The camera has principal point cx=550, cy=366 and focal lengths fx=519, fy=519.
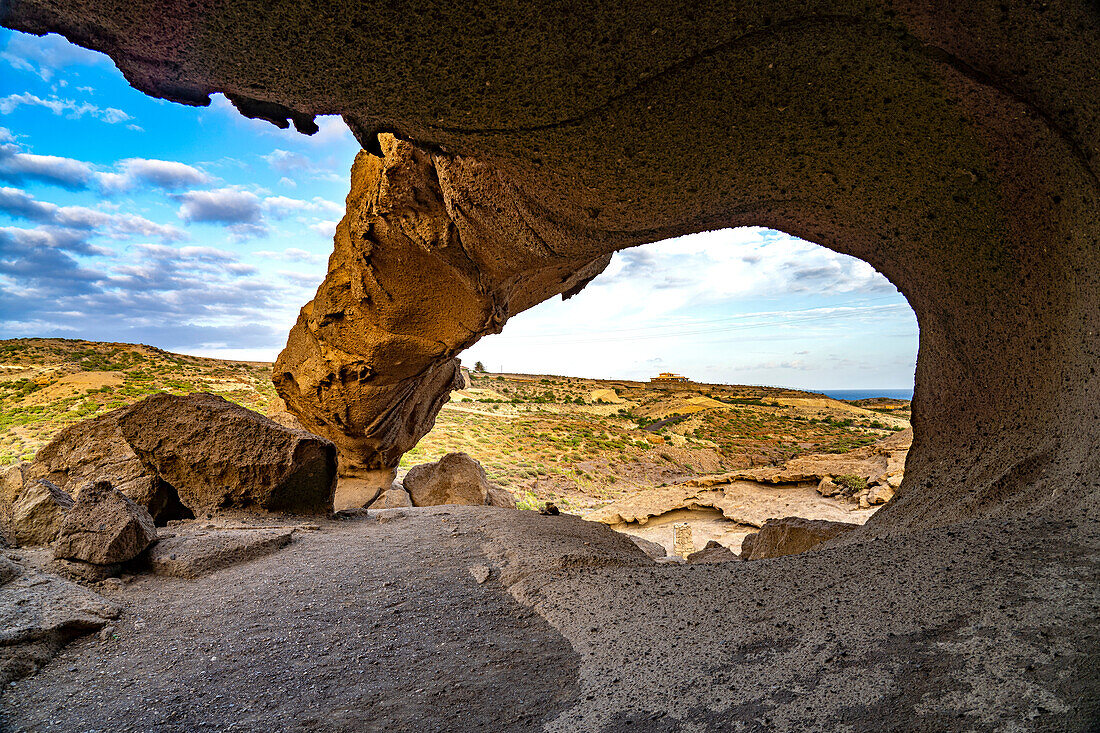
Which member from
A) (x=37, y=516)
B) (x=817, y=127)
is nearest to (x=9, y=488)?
(x=37, y=516)

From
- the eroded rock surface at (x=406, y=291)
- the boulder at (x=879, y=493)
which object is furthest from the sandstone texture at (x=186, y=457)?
the boulder at (x=879, y=493)

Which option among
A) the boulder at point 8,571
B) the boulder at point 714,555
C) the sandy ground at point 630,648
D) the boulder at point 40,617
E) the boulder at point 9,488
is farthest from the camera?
the boulder at point 714,555

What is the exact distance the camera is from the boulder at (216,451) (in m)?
5.00

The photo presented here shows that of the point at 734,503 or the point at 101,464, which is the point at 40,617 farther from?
the point at 734,503

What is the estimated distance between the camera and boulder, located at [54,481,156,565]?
3.36 metres

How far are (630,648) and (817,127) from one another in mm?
2961

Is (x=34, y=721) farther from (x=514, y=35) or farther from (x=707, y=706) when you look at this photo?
(x=514, y=35)

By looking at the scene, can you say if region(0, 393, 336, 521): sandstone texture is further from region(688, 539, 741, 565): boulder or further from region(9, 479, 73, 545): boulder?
region(688, 539, 741, 565): boulder

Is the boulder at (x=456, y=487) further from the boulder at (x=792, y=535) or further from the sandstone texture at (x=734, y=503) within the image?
the boulder at (x=792, y=535)

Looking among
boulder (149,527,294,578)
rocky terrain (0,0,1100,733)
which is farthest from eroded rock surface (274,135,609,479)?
boulder (149,527,294,578)

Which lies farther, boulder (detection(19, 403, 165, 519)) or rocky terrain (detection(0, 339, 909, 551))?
rocky terrain (detection(0, 339, 909, 551))

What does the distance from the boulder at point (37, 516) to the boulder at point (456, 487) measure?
6597 millimetres

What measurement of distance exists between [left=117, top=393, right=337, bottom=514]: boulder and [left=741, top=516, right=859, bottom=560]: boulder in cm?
473

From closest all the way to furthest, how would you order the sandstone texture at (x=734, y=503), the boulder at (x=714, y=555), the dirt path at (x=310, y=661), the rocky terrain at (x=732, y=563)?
the rocky terrain at (x=732, y=563) < the dirt path at (x=310, y=661) < the boulder at (x=714, y=555) < the sandstone texture at (x=734, y=503)
